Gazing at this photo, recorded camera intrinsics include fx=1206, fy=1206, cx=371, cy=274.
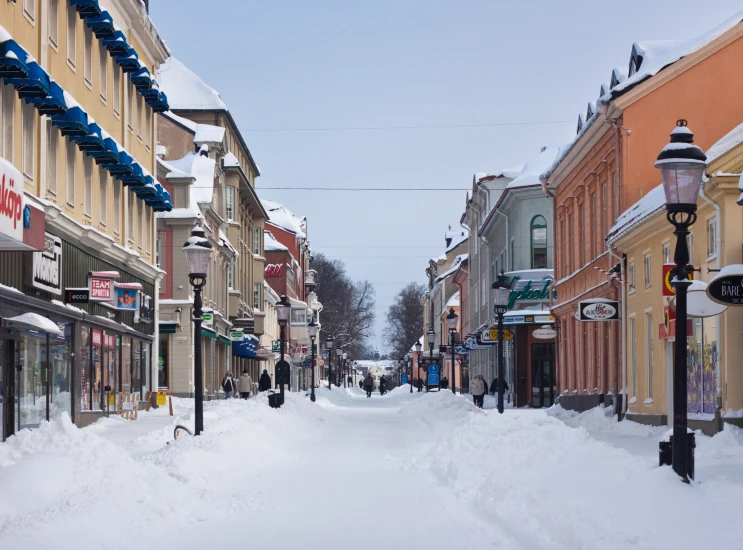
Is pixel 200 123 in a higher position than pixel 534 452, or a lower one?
higher

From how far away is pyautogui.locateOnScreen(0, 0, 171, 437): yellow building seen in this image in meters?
21.6

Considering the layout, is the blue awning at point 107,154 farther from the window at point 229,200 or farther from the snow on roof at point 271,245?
the snow on roof at point 271,245

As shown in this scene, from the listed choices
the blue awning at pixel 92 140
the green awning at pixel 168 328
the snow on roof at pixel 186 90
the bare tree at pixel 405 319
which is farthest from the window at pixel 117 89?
the bare tree at pixel 405 319

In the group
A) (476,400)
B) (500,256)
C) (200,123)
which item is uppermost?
(200,123)

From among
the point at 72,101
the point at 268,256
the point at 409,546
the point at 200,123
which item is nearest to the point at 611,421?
the point at 72,101

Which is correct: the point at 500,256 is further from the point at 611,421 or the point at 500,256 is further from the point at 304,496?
the point at 304,496

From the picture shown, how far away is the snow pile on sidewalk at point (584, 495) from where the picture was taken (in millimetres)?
8406

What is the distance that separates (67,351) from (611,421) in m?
13.2

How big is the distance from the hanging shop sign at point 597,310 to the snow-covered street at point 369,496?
12536mm

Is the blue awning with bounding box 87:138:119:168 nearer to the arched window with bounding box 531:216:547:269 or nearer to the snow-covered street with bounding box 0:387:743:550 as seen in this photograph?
the snow-covered street with bounding box 0:387:743:550

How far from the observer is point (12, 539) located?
29.5 ft

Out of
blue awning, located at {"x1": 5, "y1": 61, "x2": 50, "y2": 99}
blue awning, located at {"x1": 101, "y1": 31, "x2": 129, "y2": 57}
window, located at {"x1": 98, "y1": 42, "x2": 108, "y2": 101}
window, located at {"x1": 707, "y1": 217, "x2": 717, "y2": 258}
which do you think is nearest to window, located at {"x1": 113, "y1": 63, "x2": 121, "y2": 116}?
blue awning, located at {"x1": 101, "y1": 31, "x2": 129, "y2": 57}

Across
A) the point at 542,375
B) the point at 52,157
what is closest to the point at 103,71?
the point at 52,157

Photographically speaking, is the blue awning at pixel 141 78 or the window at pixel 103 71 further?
the blue awning at pixel 141 78
